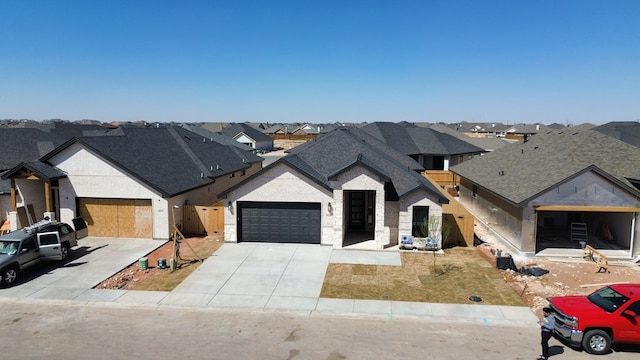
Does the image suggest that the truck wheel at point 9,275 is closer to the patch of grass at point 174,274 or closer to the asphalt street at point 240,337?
the asphalt street at point 240,337

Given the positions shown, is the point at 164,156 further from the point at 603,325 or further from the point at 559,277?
the point at 603,325

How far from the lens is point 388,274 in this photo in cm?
1870

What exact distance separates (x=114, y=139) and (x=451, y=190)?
89.6 feet

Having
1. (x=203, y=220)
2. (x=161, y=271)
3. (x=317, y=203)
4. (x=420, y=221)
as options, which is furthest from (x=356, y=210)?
(x=161, y=271)

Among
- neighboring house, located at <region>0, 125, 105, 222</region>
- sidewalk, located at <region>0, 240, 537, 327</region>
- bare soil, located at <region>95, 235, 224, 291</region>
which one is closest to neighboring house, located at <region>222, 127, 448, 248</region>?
bare soil, located at <region>95, 235, 224, 291</region>

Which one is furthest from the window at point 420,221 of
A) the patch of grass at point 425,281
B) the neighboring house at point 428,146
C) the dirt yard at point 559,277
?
the neighboring house at point 428,146

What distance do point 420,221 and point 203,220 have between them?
12019mm

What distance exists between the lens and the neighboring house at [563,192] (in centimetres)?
2080

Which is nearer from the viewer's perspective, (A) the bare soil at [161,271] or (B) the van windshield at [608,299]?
(B) the van windshield at [608,299]

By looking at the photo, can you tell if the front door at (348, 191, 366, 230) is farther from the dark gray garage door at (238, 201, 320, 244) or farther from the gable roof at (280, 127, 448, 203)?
the dark gray garage door at (238, 201, 320, 244)

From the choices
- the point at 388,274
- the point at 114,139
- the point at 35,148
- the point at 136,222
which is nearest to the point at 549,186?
the point at 388,274

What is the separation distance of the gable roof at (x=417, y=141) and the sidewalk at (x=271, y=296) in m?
25.7

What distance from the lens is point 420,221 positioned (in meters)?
22.6

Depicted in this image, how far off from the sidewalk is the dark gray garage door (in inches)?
102
